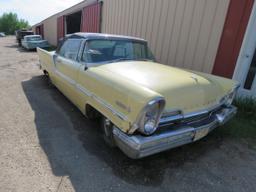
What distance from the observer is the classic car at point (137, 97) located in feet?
6.27

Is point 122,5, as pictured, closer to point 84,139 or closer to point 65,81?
point 65,81

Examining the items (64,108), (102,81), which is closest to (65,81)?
(64,108)

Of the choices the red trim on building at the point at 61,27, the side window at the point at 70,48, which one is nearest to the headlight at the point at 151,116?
the side window at the point at 70,48

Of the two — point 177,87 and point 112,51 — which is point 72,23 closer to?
point 112,51

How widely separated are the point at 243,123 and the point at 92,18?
9.20m

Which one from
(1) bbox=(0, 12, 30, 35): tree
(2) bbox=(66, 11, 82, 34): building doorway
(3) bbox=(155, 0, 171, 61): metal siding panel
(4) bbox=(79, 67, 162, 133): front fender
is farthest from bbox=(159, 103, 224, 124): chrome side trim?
(1) bbox=(0, 12, 30, 35): tree

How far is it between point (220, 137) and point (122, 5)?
21.5ft

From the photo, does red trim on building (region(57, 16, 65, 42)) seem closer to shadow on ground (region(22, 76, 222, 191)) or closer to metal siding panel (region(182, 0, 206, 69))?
A: metal siding panel (region(182, 0, 206, 69))

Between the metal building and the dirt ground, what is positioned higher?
the metal building

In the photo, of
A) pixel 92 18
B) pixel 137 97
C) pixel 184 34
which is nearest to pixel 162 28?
pixel 184 34

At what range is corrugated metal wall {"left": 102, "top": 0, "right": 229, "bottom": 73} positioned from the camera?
187 inches

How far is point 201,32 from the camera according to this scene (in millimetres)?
4949

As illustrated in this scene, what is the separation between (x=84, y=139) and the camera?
292cm

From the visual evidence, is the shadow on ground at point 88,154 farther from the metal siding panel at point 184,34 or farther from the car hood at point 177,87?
the metal siding panel at point 184,34
